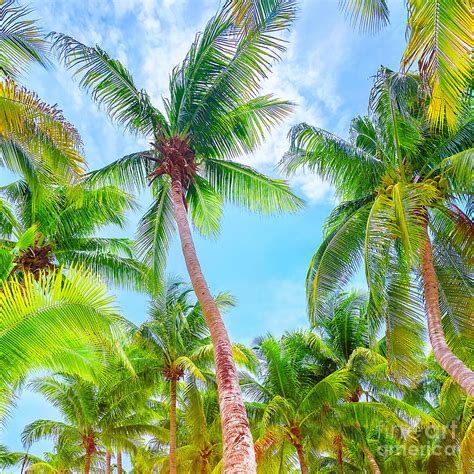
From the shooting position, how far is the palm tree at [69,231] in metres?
13.4

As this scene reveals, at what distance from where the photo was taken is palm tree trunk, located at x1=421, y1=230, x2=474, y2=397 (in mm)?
7465

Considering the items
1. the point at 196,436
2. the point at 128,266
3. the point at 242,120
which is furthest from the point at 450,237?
the point at 196,436

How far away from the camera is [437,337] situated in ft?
28.3

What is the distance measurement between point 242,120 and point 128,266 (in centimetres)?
619

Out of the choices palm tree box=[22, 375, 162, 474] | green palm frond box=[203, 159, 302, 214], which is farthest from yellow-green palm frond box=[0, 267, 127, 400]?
palm tree box=[22, 375, 162, 474]

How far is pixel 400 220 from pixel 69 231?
9.59 meters

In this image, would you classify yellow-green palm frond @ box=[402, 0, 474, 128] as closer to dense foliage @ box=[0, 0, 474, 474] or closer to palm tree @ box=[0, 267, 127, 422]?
dense foliage @ box=[0, 0, 474, 474]

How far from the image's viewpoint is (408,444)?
61.5 ft

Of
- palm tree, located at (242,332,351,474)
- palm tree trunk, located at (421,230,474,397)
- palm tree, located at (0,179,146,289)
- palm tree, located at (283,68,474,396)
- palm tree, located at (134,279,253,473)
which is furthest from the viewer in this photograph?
palm tree, located at (134,279,253,473)

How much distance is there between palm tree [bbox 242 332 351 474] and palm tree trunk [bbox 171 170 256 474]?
7549 millimetres

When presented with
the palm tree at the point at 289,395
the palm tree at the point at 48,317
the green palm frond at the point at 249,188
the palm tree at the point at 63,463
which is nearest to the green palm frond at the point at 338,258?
the green palm frond at the point at 249,188

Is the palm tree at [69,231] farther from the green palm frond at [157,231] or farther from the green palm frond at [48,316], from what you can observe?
the green palm frond at [48,316]

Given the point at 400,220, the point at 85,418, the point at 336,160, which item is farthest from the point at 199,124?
the point at 85,418

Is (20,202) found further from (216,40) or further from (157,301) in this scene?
(216,40)
